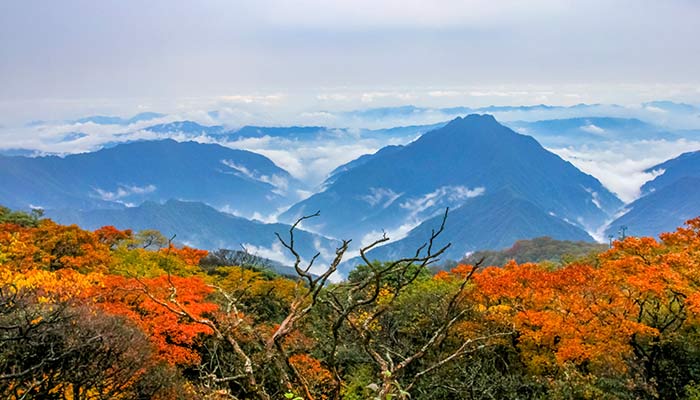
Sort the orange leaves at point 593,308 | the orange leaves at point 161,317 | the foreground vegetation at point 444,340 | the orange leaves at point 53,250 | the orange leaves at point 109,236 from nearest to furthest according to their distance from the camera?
the foreground vegetation at point 444,340 < the orange leaves at point 593,308 < the orange leaves at point 161,317 < the orange leaves at point 53,250 < the orange leaves at point 109,236

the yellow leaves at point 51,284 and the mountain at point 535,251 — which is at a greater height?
the yellow leaves at point 51,284

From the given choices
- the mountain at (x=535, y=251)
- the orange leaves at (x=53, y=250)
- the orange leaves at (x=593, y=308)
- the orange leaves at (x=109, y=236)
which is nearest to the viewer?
the orange leaves at (x=593, y=308)

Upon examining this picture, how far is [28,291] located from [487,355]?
66.0 feet

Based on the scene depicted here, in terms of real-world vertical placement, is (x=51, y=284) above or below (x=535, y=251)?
above

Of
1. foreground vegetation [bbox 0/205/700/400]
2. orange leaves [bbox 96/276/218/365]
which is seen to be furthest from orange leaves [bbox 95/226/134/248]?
orange leaves [bbox 96/276/218/365]

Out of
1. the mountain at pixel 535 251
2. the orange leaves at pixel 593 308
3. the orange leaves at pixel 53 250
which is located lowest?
the mountain at pixel 535 251

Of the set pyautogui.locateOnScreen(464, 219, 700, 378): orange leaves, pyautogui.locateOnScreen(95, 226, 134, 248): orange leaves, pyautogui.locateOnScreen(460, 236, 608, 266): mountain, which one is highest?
pyautogui.locateOnScreen(464, 219, 700, 378): orange leaves

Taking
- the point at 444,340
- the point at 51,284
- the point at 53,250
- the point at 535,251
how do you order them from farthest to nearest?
1. the point at 535,251
2. the point at 53,250
3. the point at 51,284
4. the point at 444,340

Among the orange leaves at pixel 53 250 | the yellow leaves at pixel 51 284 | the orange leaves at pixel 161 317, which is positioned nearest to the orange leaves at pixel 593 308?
the orange leaves at pixel 161 317

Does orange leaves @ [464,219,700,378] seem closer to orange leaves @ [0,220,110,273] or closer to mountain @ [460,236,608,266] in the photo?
orange leaves @ [0,220,110,273]

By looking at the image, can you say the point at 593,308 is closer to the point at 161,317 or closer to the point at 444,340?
the point at 444,340

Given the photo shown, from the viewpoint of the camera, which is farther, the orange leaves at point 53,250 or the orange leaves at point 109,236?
the orange leaves at point 109,236

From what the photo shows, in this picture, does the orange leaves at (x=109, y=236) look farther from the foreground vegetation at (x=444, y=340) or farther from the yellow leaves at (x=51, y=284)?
the yellow leaves at (x=51, y=284)

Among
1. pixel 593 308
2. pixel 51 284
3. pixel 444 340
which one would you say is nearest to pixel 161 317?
pixel 51 284
